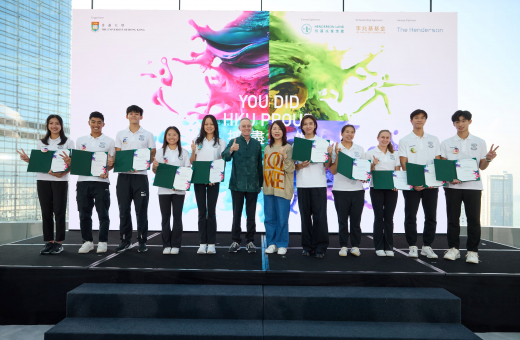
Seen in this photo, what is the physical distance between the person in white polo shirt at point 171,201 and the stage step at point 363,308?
129cm

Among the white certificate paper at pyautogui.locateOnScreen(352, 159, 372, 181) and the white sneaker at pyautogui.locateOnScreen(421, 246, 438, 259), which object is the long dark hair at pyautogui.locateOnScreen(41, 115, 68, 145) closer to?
the white certificate paper at pyautogui.locateOnScreen(352, 159, 372, 181)

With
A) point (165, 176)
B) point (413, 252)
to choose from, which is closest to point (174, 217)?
point (165, 176)

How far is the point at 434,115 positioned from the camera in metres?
4.78

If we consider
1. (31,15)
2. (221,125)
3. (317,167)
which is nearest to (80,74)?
(31,15)

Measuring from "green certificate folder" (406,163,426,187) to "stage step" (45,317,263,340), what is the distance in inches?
78.2

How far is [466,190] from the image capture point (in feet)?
9.47

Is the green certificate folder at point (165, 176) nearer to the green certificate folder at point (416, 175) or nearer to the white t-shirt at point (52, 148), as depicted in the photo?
the white t-shirt at point (52, 148)

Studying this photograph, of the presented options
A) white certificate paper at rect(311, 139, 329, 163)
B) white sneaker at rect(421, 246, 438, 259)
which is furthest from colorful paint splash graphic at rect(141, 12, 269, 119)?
white sneaker at rect(421, 246, 438, 259)

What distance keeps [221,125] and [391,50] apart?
3044 millimetres

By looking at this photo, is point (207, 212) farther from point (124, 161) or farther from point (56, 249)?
point (56, 249)

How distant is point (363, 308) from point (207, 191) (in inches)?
70.3

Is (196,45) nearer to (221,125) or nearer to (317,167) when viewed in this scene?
(221,125)

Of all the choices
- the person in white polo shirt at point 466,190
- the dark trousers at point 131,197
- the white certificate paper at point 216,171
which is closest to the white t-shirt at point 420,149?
the person in white polo shirt at point 466,190

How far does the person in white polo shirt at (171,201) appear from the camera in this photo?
9.97 feet
